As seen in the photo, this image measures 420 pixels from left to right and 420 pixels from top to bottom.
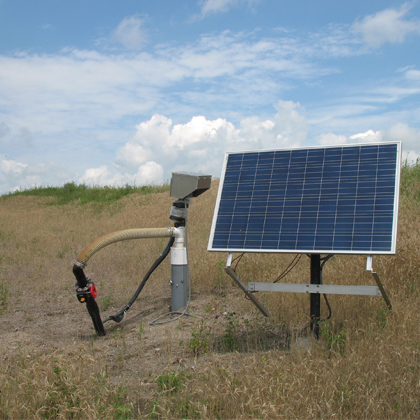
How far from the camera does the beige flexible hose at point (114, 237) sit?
20.5 feet

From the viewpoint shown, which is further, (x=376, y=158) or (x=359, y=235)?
(x=376, y=158)

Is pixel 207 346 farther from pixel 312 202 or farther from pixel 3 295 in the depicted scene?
pixel 3 295

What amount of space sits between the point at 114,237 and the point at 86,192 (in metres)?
19.5

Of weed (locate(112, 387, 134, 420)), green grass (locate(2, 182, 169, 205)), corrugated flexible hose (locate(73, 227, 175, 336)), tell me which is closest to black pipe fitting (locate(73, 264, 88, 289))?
corrugated flexible hose (locate(73, 227, 175, 336))

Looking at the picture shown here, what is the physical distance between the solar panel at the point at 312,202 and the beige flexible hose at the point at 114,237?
163 centimetres

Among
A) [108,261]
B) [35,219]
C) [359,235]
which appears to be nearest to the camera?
[359,235]

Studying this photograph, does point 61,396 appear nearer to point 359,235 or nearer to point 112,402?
point 112,402

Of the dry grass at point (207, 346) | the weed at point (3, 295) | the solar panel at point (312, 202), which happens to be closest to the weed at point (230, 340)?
the dry grass at point (207, 346)

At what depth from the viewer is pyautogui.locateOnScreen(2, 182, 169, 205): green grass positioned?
22933 mm

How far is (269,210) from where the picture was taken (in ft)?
17.6

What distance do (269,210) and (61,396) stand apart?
9.39 feet

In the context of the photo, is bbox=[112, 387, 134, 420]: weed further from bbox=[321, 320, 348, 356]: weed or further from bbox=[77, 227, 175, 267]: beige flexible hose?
bbox=[77, 227, 175, 267]: beige flexible hose

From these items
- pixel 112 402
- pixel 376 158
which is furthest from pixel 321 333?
pixel 112 402

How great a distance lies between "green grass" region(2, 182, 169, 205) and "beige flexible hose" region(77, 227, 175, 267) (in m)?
15.2
